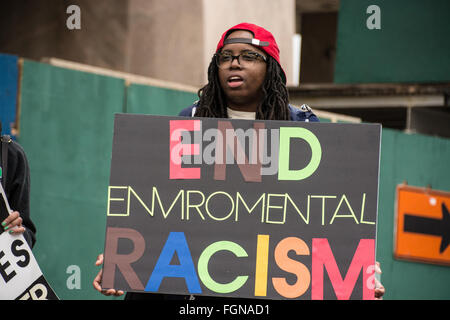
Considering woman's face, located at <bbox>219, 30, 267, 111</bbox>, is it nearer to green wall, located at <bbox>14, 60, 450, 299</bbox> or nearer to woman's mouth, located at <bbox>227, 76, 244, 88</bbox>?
woman's mouth, located at <bbox>227, 76, 244, 88</bbox>

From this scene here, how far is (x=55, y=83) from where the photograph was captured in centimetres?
719

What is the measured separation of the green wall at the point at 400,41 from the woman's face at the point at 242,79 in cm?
750

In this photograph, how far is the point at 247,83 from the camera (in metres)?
4.09

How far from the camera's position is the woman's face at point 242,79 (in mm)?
4066

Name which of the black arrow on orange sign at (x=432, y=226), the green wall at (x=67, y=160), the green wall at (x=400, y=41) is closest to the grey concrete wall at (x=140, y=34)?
the green wall at (x=400, y=41)

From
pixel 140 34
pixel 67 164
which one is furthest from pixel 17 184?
pixel 140 34

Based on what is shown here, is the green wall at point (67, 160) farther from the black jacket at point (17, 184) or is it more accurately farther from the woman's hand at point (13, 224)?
the woman's hand at point (13, 224)

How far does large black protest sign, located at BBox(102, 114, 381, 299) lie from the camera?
12.1 feet

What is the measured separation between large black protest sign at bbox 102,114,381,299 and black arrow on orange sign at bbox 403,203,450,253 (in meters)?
5.51

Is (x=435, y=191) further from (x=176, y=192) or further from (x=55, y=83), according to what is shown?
(x=176, y=192)

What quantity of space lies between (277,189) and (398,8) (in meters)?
8.02

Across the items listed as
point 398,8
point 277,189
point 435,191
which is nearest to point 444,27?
point 398,8

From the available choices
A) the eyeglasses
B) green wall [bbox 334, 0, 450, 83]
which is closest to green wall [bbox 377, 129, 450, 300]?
green wall [bbox 334, 0, 450, 83]

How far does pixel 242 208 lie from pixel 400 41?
809 cm
